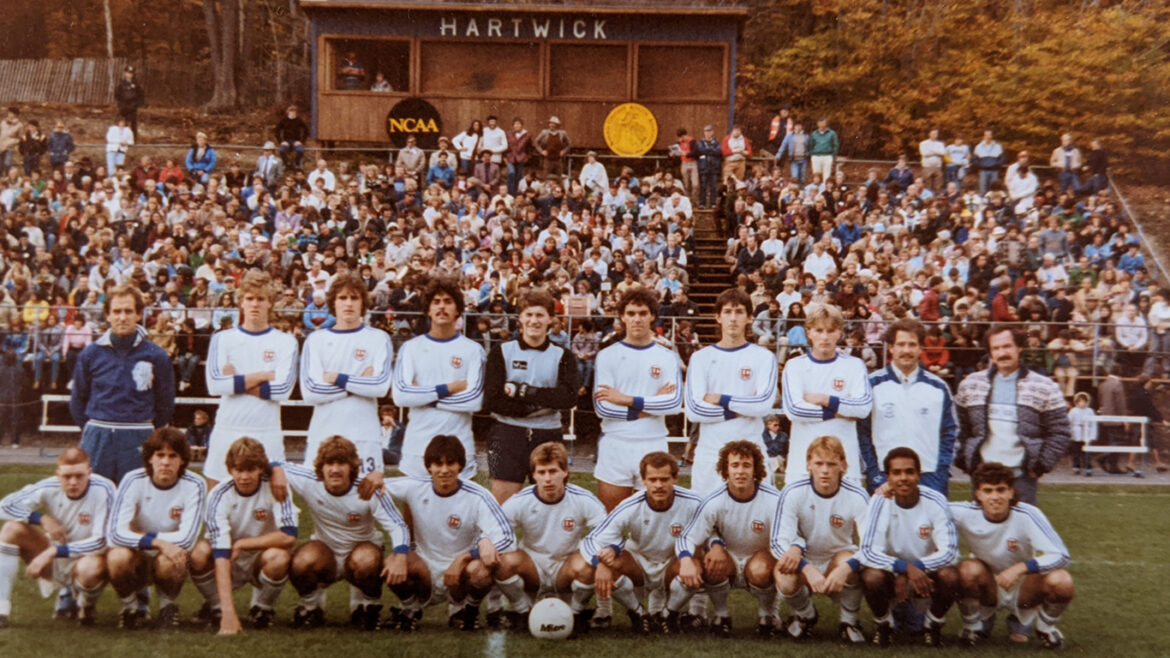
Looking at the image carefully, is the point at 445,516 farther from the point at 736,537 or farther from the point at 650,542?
the point at 736,537

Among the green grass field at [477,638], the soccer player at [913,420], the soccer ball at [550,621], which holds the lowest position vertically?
the green grass field at [477,638]

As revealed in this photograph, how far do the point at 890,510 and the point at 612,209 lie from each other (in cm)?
1085

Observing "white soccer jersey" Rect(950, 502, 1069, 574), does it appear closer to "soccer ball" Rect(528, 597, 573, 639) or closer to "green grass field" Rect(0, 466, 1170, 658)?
"green grass field" Rect(0, 466, 1170, 658)

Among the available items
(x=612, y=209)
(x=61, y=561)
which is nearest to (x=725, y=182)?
(x=612, y=209)

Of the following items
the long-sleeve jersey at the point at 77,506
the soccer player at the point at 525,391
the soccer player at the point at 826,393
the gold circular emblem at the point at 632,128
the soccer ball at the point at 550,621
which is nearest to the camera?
the soccer ball at the point at 550,621

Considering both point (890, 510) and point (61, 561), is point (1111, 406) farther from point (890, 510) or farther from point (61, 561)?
point (61, 561)

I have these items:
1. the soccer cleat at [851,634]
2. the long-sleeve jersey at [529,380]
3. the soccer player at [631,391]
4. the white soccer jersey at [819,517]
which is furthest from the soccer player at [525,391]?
the soccer cleat at [851,634]

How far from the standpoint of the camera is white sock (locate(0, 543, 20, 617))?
17.7ft

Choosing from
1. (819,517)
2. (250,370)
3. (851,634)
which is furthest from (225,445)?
(851,634)

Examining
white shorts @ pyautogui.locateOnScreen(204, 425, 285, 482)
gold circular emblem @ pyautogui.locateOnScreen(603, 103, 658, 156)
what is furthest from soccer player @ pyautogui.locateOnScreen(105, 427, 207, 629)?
gold circular emblem @ pyautogui.locateOnScreen(603, 103, 658, 156)

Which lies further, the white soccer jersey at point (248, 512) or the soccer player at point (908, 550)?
the white soccer jersey at point (248, 512)

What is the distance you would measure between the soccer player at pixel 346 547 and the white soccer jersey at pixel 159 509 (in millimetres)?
469

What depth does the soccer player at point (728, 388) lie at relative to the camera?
20.2 ft

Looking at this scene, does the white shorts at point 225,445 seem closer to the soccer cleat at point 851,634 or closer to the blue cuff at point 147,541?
the blue cuff at point 147,541
